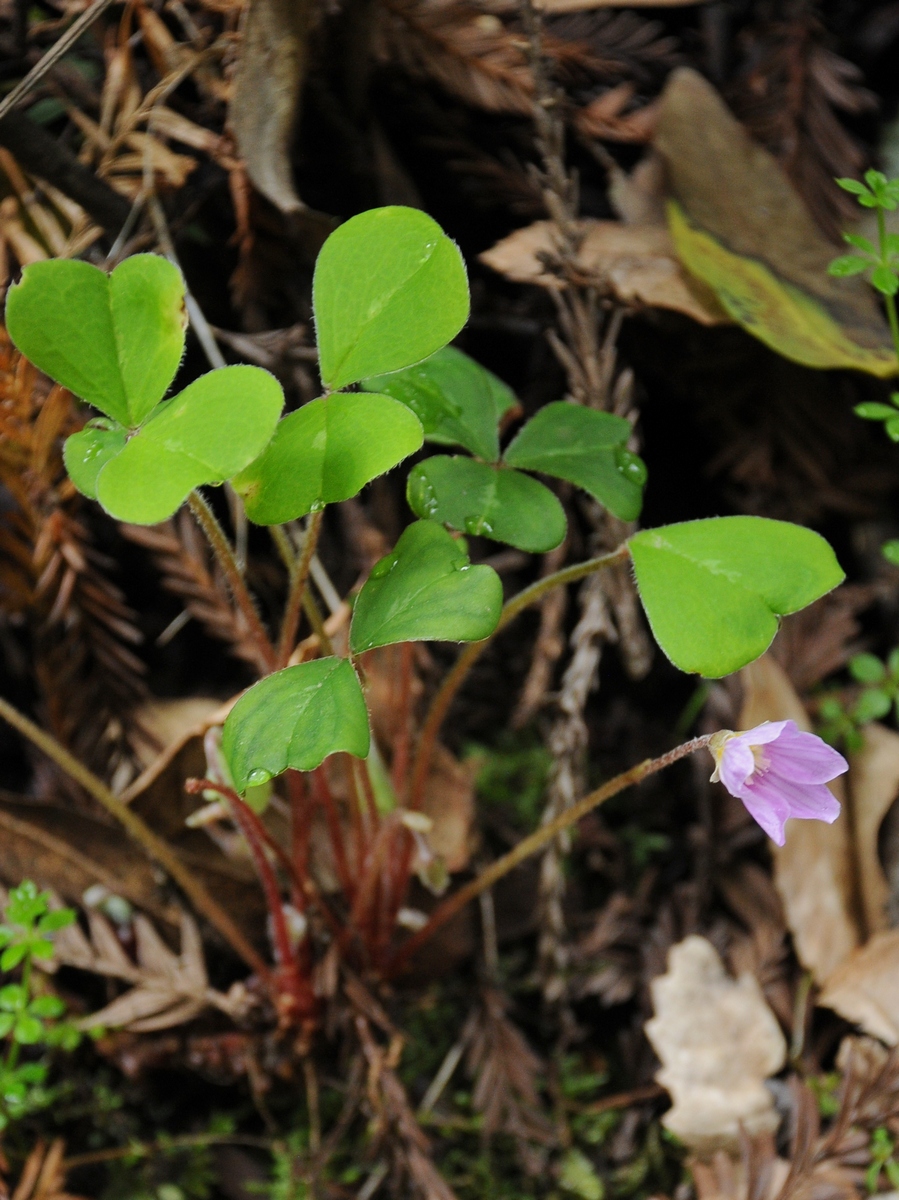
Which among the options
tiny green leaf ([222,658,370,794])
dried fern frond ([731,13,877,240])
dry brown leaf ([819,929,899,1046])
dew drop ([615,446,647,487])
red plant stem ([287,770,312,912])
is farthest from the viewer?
dried fern frond ([731,13,877,240])

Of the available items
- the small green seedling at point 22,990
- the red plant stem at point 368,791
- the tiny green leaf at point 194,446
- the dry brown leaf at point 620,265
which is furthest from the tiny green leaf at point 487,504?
the small green seedling at point 22,990

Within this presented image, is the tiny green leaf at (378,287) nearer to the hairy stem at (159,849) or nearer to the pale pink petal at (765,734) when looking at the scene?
the pale pink petal at (765,734)

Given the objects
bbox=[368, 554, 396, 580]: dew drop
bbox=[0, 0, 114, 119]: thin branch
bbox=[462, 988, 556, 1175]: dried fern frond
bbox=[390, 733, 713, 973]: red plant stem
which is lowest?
bbox=[462, 988, 556, 1175]: dried fern frond

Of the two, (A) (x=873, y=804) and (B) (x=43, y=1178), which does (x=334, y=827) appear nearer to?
(B) (x=43, y=1178)

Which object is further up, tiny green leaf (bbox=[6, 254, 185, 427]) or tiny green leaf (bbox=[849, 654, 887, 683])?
tiny green leaf (bbox=[6, 254, 185, 427])

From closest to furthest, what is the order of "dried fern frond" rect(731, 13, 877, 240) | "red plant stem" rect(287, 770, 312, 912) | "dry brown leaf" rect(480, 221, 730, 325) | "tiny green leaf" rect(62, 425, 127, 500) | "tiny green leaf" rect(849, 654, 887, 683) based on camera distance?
"tiny green leaf" rect(62, 425, 127, 500)
"red plant stem" rect(287, 770, 312, 912)
"dry brown leaf" rect(480, 221, 730, 325)
"tiny green leaf" rect(849, 654, 887, 683)
"dried fern frond" rect(731, 13, 877, 240)

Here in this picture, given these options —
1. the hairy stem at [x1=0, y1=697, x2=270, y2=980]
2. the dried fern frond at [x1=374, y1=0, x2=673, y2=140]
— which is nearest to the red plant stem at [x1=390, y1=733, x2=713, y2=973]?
the hairy stem at [x1=0, y1=697, x2=270, y2=980]

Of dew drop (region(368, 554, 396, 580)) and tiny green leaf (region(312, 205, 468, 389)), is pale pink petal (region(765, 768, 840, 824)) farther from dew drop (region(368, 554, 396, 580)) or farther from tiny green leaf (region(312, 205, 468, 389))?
tiny green leaf (region(312, 205, 468, 389))

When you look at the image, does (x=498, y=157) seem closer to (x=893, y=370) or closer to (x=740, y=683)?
(x=893, y=370)
